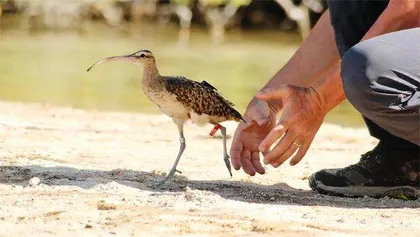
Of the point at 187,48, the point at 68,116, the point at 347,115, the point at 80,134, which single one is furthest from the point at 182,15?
the point at 80,134

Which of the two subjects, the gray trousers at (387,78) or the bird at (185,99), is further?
the bird at (185,99)

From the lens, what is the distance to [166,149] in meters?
6.21

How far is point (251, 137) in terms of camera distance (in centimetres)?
462

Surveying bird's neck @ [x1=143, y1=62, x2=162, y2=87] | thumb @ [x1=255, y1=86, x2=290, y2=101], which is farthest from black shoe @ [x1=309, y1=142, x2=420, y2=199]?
bird's neck @ [x1=143, y1=62, x2=162, y2=87]

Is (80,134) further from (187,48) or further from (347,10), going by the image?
(187,48)

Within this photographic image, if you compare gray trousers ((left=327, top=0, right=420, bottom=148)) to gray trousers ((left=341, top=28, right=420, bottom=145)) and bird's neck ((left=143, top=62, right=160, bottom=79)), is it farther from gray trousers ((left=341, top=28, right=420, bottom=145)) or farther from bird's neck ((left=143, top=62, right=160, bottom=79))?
bird's neck ((left=143, top=62, right=160, bottom=79))

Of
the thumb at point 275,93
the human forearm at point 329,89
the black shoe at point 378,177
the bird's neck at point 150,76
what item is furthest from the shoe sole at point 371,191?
the bird's neck at point 150,76

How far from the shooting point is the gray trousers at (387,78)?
3.97 m

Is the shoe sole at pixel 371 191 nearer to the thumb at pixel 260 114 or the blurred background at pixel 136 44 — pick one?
the thumb at pixel 260 114

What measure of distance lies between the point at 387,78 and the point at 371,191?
0.94 metres

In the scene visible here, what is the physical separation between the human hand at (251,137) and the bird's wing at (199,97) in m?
0.35

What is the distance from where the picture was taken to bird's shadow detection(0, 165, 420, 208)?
444 centimetres

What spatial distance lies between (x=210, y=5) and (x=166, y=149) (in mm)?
16241

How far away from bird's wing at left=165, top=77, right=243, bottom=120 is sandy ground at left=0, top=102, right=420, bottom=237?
35 centimetres
